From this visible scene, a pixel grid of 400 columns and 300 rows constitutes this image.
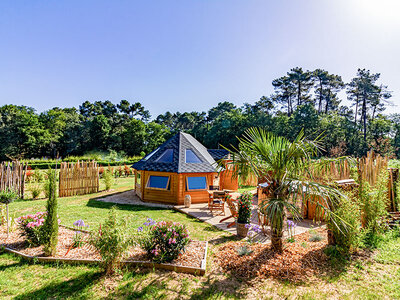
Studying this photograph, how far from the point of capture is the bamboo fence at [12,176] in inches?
453

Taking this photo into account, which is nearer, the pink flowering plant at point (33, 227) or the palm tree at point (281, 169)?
the palm tree at point (281, 169)

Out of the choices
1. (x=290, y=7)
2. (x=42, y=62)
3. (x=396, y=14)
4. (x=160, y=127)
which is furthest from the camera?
(x=160, y=127)

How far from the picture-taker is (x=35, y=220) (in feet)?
18.2

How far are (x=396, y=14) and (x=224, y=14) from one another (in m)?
6.18

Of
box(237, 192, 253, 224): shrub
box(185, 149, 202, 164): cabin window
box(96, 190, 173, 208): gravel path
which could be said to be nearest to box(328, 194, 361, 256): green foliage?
box(237, 192, 253, 224): shrub

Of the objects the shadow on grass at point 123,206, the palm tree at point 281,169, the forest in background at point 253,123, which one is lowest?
the shadow on grass at point 123,206

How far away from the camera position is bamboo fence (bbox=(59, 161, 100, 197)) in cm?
1266

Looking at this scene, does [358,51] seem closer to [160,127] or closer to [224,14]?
[224,14]

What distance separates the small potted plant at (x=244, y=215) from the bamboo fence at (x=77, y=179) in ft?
37.0

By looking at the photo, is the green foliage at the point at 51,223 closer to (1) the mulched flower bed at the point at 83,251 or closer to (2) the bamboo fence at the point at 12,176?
(1) the mulched flower bed at the point at 83,251

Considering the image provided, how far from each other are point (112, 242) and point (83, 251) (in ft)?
6.49

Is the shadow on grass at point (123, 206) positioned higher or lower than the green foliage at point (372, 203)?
lower

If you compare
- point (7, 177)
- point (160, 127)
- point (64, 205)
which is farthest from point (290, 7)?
point (160, 127)

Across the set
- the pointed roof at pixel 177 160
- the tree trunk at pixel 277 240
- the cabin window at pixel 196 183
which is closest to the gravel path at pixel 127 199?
the cabin window at pixel 196 183
